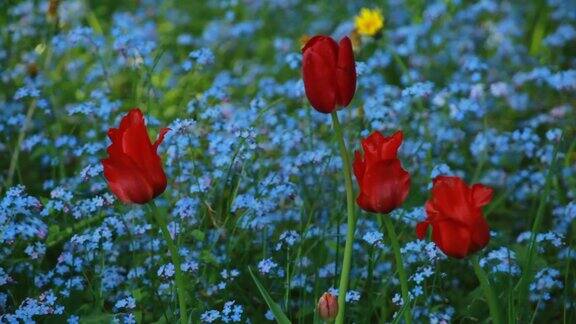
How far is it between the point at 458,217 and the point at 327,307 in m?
0.32

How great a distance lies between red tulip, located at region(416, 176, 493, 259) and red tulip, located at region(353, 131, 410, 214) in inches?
3.8

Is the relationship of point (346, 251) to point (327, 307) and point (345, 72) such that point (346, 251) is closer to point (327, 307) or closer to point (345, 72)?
point (327, 307)

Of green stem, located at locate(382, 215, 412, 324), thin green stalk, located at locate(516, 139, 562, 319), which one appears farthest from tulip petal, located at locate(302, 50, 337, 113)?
thin green stalk, located at locate(516, 139, 562, 319)

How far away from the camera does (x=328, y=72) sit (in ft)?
6.48

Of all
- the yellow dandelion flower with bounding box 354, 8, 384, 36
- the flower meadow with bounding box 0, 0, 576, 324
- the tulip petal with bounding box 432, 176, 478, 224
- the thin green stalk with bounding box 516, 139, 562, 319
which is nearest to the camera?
the tulip petal with bounding box 432, 176, 478, 224

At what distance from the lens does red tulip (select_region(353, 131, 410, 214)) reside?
6.48 feet

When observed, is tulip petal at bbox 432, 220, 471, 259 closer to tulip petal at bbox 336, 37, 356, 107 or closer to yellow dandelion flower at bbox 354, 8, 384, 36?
tulip petal at bbox 336, 37, 356, 107

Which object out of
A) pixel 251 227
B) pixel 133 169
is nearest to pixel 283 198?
pixel 251 227

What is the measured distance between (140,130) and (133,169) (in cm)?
8

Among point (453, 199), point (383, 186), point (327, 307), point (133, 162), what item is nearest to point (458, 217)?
point (453, 199)

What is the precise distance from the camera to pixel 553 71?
3994 millimetres

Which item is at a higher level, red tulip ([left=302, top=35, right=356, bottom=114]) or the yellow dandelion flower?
the yellow dandelion flower

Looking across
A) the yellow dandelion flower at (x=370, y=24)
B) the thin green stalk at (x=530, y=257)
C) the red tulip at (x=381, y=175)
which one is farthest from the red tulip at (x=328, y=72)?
the yellow dandelion flower at (x=370, y=24)

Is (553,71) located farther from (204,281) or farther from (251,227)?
(204,281)
